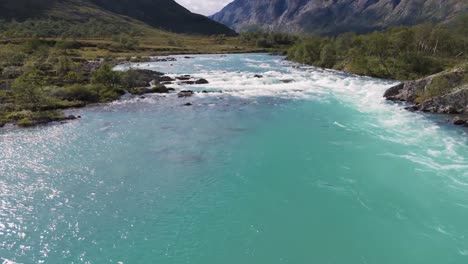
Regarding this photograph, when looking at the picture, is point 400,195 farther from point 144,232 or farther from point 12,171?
point 12,171

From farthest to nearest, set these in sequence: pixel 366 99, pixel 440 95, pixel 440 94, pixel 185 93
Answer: pixel 185 93, pixel 366 99, pixel 440 94, pixel 440 95

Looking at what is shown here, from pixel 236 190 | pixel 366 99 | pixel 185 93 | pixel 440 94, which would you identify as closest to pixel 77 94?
pixel 185 93

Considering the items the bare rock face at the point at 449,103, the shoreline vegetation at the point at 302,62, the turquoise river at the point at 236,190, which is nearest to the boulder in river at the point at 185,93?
the shoreline vegetation at the point at 302,62

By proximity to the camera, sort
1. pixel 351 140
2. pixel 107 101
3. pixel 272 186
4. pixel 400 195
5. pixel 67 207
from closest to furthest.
→ 1. pixel 67 207
2. pixel 400 195
3. pixel 272 186
4. pixel 351 140
5. pixel 107 101

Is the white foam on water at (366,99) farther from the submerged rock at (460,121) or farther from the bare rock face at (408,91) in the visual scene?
the submerged rock at (460,121)

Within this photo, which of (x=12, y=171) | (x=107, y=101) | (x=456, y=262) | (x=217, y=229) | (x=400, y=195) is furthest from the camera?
(x=107, y=101)

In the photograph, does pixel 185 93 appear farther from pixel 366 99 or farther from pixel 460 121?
pixel 460 121

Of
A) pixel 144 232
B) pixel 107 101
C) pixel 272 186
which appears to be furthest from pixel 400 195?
pixel 107 101
